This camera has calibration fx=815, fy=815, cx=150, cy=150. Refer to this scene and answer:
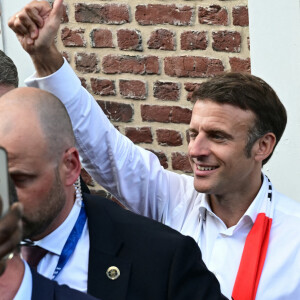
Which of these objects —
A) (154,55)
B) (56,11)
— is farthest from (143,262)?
(154,55)

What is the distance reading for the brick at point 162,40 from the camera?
3941 millimetres

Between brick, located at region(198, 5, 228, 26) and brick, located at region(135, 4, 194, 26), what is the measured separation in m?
0.05

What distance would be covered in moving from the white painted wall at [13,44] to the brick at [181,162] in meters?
0.96

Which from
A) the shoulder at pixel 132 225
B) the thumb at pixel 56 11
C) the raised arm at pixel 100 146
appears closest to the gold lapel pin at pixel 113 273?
the shoulder at pixel 132 225

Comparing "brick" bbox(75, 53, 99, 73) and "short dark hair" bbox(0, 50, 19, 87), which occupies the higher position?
"short dark hair" bbox(0, 50, 19, 87)

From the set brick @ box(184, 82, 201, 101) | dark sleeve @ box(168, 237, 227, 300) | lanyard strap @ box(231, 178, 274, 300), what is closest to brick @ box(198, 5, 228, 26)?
brick @ box(184, 82, 201, 101)

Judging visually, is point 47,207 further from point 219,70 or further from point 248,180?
point 219,70

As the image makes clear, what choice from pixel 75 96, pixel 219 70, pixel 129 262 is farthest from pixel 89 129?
pixel 219 70

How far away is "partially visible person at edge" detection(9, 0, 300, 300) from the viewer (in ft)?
8.79

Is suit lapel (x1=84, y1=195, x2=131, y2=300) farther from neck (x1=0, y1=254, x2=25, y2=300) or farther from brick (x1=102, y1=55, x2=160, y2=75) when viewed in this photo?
brick (x1=102, y1=55, x2=160, y2=75)

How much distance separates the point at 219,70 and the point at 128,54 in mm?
510

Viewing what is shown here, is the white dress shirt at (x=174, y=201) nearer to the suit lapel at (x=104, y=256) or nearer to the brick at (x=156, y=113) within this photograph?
the suit lapel at (x=104, y=256)

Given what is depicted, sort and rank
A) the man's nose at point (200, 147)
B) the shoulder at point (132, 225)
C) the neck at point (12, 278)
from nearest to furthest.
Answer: the neck at point (12, 278) < the shoulder at point (132, 225) < the man's nose at point (200, 147)

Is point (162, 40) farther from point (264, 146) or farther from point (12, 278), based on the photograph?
point (12, 278)
